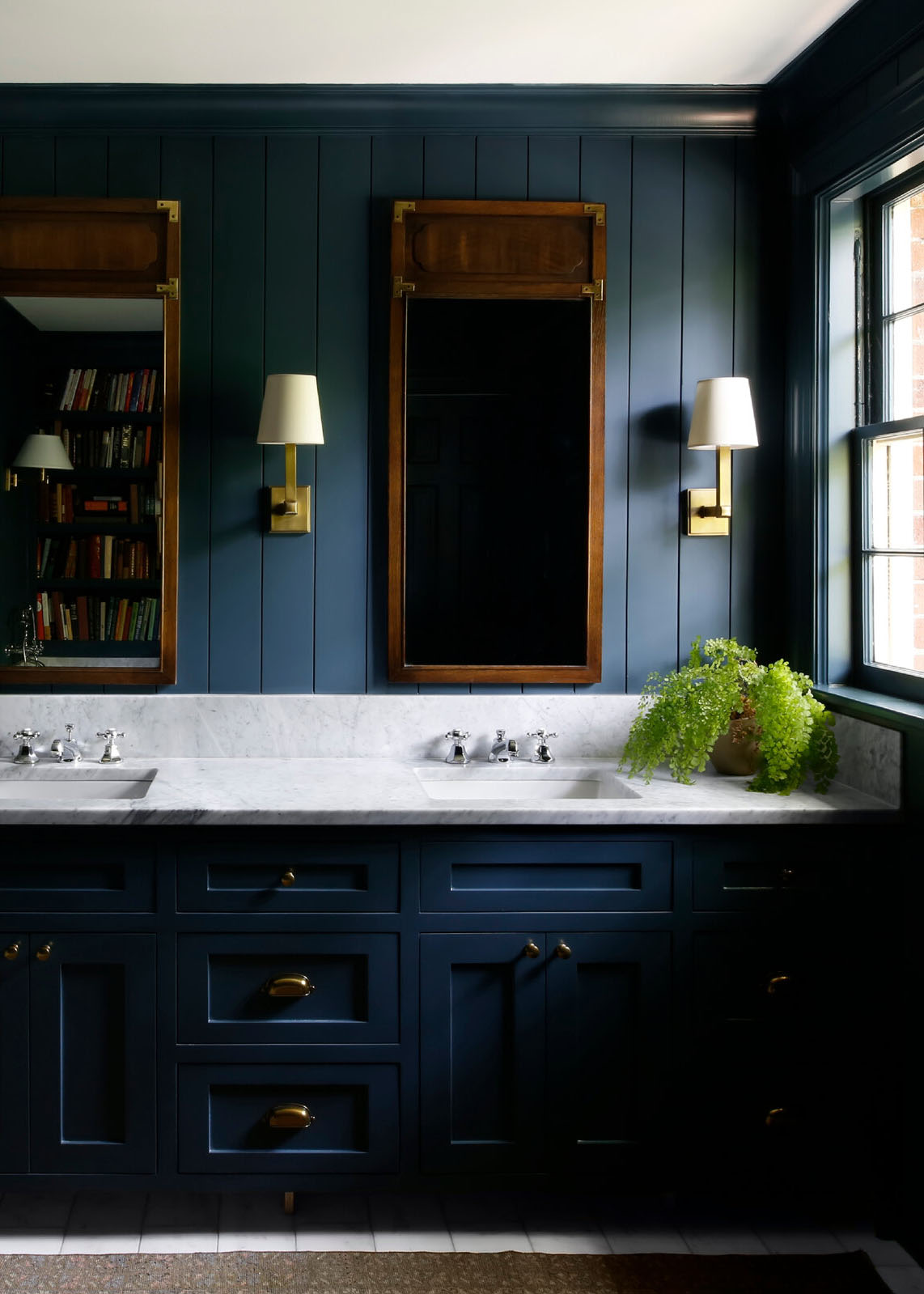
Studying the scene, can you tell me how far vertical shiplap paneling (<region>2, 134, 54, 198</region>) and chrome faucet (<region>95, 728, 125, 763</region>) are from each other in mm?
1381

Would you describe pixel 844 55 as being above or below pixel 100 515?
above

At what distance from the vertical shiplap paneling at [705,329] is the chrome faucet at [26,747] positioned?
1696 millimetres

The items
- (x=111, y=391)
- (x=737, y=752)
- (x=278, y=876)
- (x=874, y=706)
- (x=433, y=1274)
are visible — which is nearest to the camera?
(x=433, y=1274)

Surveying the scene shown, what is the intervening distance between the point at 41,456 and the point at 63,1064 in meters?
1.44

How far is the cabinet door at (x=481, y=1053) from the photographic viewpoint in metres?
2.12

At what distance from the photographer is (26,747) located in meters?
2.59

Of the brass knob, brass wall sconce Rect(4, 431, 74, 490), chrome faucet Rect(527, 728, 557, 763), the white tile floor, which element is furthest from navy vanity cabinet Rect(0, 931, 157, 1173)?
the brass knob

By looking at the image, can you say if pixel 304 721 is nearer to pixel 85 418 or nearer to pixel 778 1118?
pixel 85 418

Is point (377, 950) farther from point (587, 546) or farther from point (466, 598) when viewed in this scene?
point (587, 546)

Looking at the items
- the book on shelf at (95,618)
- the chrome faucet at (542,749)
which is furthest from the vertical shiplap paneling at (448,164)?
the chrome faucet at (542,749)

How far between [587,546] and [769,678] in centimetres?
61

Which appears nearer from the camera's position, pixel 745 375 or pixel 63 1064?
pixel 63 1064

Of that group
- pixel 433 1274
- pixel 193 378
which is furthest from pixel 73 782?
pixel 433 1274

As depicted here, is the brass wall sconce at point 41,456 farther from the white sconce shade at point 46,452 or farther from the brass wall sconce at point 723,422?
the brass wall sconce at point 723,422
